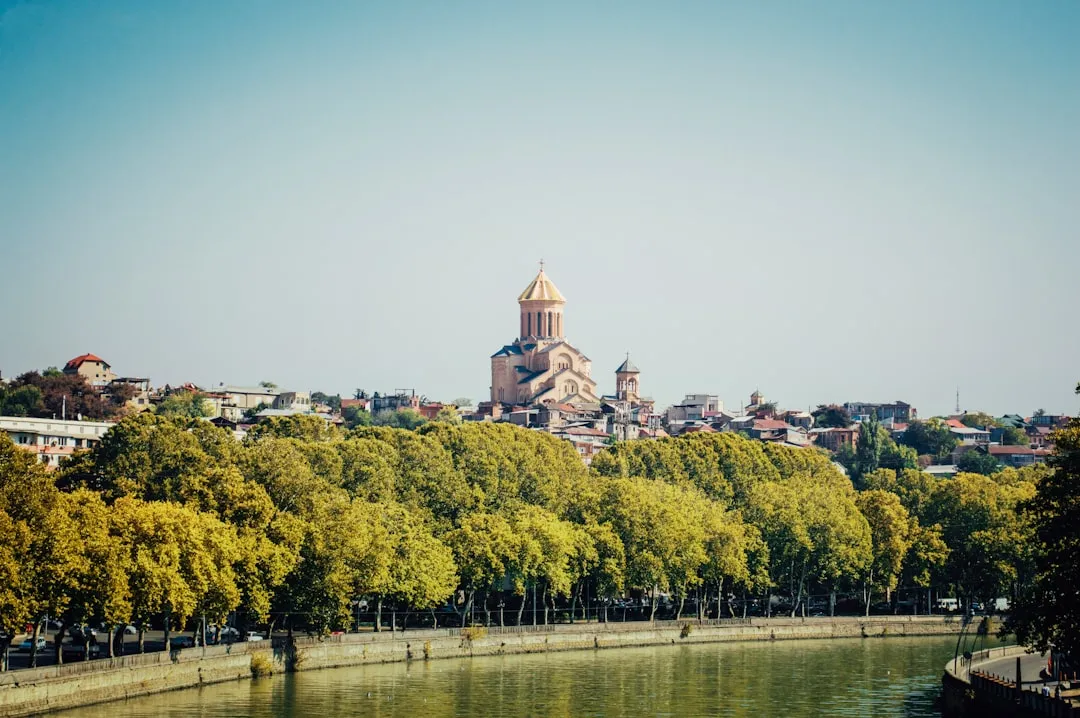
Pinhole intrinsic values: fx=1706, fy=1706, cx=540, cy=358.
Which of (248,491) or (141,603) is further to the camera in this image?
(248,491)

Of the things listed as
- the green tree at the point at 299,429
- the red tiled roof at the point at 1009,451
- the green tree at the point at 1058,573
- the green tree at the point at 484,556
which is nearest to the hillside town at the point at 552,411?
the red tiled roof at the point at 1009,451

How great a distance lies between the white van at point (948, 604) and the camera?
97.6 m

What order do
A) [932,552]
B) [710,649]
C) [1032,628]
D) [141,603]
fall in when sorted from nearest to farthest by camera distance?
[1032,628], [141,603], [710,649], [932,552]

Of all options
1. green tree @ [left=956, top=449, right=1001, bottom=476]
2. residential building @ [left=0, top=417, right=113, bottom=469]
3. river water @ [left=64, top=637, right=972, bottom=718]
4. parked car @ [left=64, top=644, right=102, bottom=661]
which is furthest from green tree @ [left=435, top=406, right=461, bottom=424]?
parked car @ [left=64, top=644, right=102, bottom=661]

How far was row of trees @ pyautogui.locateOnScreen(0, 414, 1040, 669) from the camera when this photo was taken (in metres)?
58.2

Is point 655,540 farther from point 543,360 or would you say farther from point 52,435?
point 543,360

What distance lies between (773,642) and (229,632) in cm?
2817

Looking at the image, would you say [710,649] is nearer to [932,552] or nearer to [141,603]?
[932,552]

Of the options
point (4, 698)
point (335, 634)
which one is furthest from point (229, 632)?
point (4, 698)

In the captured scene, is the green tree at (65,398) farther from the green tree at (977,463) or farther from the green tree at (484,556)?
the green tree at (977,463)

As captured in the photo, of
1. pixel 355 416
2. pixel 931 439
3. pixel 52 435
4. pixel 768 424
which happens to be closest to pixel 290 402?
pixel 355 416

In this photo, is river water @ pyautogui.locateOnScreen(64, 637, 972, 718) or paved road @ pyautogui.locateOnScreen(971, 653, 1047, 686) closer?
river water @ pyautogui.locateOnScreen(64, 637, 972, 718)

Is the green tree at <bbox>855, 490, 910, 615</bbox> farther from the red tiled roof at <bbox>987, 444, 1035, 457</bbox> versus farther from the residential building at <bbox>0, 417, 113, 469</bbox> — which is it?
the red tiled roof at <bbox>987, 444, 1035, 457</bbox>

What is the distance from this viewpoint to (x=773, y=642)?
8450 centimetres
